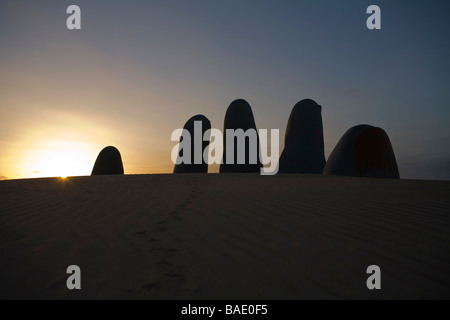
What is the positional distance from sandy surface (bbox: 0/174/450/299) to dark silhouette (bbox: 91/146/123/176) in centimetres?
1474

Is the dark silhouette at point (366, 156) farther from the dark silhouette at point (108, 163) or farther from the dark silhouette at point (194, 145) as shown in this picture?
the dark silhouette at point (108, 163)

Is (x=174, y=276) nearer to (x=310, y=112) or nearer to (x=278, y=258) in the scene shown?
(x=278, y=258)

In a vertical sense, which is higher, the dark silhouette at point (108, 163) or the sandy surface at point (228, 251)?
the dark silhouette at point (108, 163)

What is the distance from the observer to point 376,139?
12883mm

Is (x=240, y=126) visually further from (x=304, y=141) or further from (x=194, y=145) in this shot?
(x=304, y=141)

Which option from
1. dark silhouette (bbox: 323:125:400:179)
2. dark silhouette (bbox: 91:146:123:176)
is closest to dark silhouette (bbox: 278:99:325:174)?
dark silhouette (bbox: 323:125:400:179)

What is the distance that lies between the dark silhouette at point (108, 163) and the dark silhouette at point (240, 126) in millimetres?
7359

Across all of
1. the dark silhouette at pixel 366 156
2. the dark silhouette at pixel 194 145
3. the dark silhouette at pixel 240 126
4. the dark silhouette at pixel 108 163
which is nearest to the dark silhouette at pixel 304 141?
the dark silhouette at pixel 240 126

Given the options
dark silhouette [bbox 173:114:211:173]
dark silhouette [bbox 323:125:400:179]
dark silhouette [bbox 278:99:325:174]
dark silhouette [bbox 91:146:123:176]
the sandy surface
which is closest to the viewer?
the sandy surface

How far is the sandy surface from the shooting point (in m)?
1.67

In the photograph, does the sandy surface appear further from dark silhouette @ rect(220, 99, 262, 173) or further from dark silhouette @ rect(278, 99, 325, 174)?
dark silhouette @ rect(278, 99, 325, 174)

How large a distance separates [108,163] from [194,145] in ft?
19.8

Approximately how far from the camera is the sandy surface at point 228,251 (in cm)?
167
